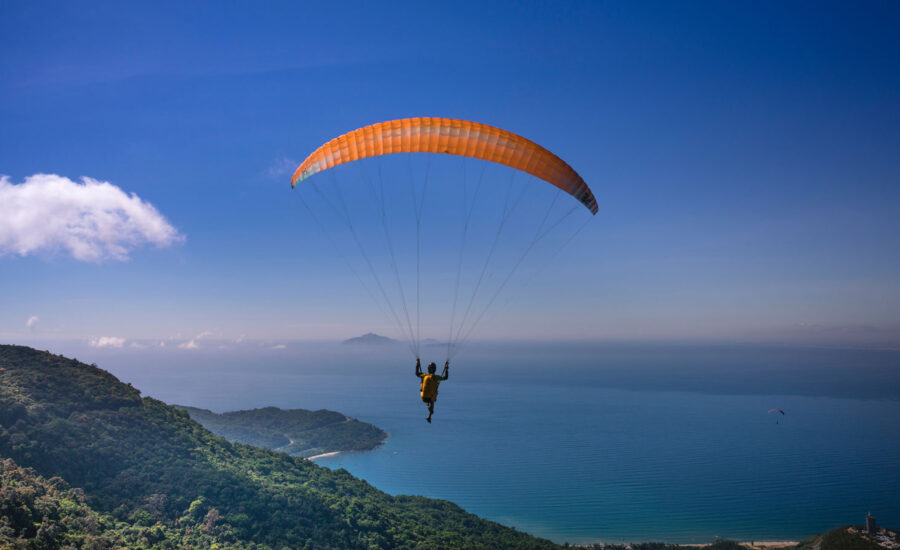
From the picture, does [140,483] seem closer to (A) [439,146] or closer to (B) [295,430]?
(A) [439,146]

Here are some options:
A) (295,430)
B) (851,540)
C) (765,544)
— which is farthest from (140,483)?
(295,430)

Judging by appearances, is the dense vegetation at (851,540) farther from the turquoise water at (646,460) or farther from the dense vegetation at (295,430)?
the dense vegetation at (295,430)

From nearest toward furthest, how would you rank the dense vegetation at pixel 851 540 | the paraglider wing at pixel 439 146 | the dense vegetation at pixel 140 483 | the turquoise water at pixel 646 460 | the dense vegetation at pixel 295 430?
the paraglider wing at pixel 439 146 < the dense vegetation at pixel 140 483 < the dense vegetation at pixel 851 540 < the turquoise water at pixel 646 460 < the dense vegetation at pixel 295 430

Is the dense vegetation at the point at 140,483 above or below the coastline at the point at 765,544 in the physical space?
above

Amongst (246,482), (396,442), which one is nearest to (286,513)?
(246,482)

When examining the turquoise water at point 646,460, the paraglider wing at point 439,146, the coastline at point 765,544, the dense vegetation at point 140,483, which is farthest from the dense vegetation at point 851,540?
the paraglider wing at point 439,146

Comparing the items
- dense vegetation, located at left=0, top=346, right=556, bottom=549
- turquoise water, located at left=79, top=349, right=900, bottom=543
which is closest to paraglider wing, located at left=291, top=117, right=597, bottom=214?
dense vegetation, located at left=0, top=346, right=556, bottom=549
